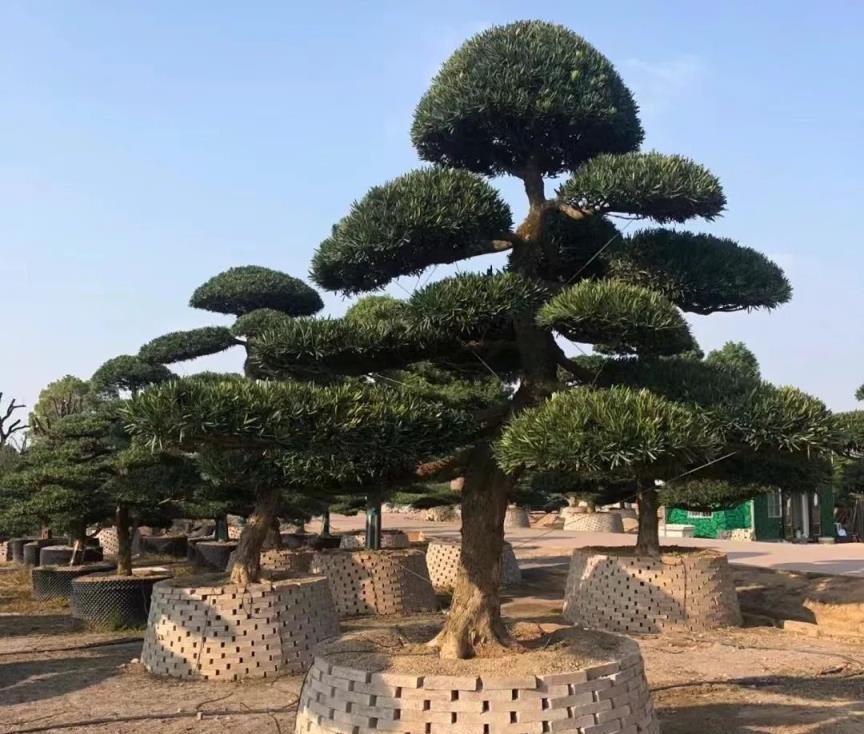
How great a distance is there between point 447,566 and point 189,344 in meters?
4.83

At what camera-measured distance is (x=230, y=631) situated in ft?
20.4

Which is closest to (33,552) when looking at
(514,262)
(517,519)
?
(514,262)

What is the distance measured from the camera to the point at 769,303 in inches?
165

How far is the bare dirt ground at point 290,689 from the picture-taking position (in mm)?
4895

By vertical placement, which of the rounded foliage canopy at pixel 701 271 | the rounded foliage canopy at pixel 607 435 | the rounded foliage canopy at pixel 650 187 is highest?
the rounded foliage canopy at pixel 650 187

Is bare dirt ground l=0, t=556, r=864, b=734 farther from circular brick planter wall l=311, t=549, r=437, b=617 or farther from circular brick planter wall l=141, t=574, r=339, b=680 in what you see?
circular brick planter wall l=311, t=549, r=437, b=617

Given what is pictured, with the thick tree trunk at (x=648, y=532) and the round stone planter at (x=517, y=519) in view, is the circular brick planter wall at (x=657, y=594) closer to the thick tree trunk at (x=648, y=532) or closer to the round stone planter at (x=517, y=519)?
the thick tree trunk at (x=648, y=532)

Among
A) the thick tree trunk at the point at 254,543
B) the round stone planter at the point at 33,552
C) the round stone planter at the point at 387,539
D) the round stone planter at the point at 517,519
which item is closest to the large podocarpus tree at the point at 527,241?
the thick tree trunk at the point at 254,543

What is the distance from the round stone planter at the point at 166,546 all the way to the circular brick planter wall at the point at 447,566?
271 inches

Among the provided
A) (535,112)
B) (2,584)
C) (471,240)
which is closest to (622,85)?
(535,112)

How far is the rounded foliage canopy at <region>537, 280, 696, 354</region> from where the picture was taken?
11.3ft

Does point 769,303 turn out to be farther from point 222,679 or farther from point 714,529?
point 714,529

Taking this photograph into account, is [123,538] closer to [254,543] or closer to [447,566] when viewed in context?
[254,543]

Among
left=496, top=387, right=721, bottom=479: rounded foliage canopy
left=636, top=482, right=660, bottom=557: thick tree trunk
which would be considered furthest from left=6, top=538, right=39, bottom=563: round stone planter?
left=496, top=387, right=721, bottom=479: rounded foliage canopy
